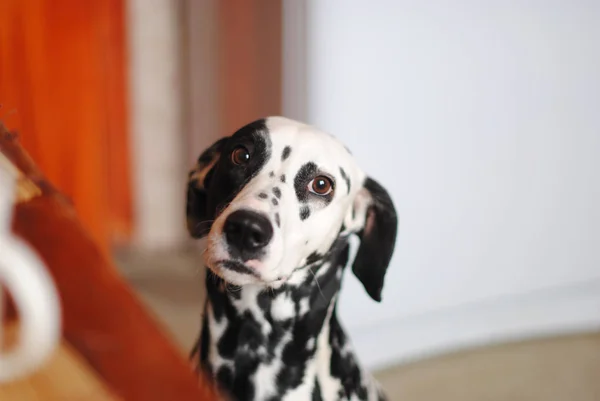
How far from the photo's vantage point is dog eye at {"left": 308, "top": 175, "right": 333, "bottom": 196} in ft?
3.99

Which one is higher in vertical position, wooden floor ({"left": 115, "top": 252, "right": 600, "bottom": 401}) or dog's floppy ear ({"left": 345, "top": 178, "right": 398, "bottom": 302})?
dog's floppy ear ({"left": 345, "top": 178, "right": 398, "bottom": 302})

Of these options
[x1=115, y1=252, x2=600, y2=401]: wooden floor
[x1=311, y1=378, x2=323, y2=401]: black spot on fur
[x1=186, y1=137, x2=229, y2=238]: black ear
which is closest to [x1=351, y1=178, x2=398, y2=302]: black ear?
[x1=311, y1=378, x2=323, y2=401]: black spot on fur

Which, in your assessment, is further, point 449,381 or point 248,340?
point 449,381

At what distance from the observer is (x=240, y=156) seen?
1.24m

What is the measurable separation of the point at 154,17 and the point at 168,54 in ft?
0.78

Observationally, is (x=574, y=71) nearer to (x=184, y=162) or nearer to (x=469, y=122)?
(x=469, y=122)

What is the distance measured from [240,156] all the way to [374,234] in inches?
13.7

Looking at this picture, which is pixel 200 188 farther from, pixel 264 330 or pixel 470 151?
pixel 470 151

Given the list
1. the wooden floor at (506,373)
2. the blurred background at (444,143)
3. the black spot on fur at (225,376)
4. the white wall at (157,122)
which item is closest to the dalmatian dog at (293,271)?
the black spot on fur at (225,376)

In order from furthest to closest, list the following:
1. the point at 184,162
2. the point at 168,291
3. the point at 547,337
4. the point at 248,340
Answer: the point at 184,162 → the point at 168,291 → the point at 547,337 → the point at 248,340

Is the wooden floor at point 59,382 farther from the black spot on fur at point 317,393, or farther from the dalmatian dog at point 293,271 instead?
the black spot on fur at point 317,393

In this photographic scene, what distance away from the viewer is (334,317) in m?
1.34

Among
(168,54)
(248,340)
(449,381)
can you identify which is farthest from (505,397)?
(168,54)

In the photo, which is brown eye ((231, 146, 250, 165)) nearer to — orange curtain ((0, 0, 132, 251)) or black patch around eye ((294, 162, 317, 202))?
black patch around eye ((294, 162, 317, 202))
